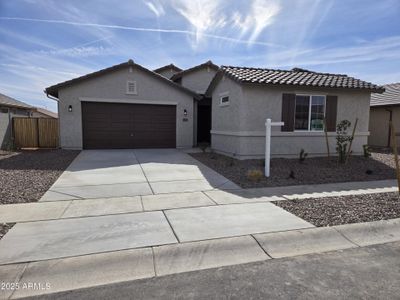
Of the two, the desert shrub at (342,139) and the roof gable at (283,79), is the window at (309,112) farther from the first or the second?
the desert shrub at (342,139)

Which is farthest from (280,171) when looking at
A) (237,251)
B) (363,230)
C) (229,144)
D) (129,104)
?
(129,104)

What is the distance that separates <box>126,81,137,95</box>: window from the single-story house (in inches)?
2.0

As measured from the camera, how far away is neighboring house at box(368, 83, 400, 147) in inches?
647

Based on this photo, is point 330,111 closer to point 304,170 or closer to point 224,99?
point 304,170

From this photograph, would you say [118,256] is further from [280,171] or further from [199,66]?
[199,66]

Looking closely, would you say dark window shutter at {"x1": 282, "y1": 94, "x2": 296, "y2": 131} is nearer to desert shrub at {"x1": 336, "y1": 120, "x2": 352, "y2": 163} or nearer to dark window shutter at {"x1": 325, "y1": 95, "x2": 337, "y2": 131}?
dark window shutter at {"x1": 325, "y1": 95, "x2": 337, "y2": 131}

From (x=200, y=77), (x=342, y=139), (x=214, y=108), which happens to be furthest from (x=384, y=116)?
(x=200, y=77)

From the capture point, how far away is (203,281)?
3.13m

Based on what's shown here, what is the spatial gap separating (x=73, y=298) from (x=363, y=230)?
4363mm

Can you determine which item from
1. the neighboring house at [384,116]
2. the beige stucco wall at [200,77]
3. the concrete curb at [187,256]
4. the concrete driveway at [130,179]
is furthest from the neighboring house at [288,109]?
the concrete curb at [187,256]

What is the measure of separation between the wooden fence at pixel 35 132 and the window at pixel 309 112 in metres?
12.8

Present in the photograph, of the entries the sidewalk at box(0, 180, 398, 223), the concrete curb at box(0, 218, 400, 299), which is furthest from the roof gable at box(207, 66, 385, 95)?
the concrete curb at box(0, 218, 400, 299)

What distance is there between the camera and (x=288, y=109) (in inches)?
438

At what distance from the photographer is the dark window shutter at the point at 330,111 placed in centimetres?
1146
